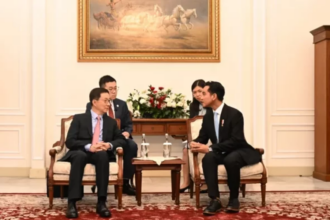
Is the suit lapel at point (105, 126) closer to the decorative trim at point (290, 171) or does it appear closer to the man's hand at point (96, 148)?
the man's hand at point (96, 148)

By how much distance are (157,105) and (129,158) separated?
167 cm

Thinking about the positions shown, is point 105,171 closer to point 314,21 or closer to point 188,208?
point 188,208

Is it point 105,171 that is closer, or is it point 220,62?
point 105,171

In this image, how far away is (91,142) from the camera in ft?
18.9

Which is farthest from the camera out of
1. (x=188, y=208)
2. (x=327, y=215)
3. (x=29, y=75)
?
(x=29, y=75)

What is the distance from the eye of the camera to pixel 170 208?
552cm

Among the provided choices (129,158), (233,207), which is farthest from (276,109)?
(233,207)

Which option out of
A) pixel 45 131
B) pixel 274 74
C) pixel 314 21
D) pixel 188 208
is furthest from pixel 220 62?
pixel 188 208

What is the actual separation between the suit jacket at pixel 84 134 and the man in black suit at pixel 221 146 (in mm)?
884

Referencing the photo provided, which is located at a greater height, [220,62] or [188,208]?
[220,62]

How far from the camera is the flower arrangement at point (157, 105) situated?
814cm

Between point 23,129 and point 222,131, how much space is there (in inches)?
161

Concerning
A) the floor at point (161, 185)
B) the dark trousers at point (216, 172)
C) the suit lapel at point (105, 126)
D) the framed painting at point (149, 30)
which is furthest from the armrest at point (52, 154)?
the framed painting at point (149, 30)

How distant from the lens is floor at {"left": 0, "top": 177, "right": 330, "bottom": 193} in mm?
7051
